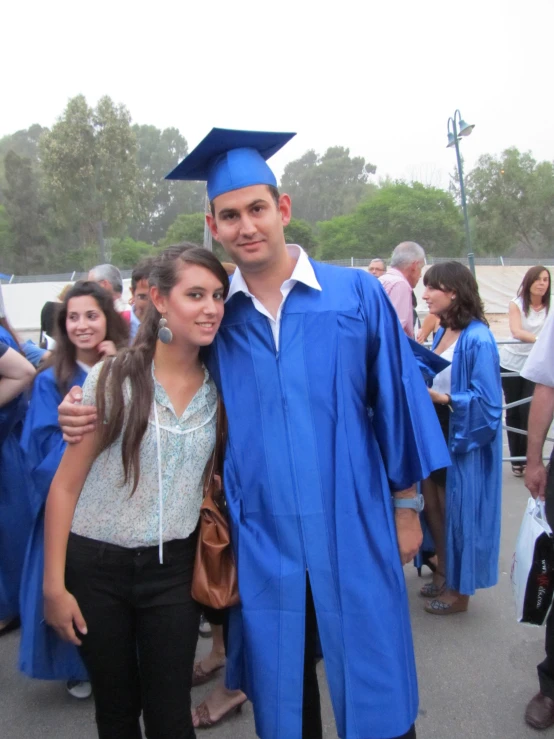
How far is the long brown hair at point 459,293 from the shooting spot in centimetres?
331

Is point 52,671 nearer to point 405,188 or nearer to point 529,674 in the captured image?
point 529,674

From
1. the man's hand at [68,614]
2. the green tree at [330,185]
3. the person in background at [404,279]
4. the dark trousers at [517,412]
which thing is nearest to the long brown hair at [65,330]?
the man's hand at [68,614]

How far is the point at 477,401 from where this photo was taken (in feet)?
10.2

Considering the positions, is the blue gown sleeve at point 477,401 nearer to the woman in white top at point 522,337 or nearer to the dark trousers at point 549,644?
the dark trousers at point 549,644

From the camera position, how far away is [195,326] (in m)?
1.85

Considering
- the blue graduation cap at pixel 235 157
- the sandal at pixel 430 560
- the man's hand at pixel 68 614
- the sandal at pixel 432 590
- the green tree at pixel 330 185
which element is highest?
the green tree at pixel 330 185

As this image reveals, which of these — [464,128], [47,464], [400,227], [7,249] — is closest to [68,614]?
[47,464]

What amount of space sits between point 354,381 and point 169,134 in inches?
3208

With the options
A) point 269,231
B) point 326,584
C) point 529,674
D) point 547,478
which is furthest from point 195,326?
point 529,674

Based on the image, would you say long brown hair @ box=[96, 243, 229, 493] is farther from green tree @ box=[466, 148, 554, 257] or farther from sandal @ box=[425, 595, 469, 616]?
green tree @ box=[466, 148, 554, 257]

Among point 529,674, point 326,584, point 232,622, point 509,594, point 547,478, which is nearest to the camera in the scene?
point 326,584

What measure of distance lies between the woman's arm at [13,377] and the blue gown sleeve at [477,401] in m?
2.04

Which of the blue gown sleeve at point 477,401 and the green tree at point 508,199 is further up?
the green tree at point 508,199

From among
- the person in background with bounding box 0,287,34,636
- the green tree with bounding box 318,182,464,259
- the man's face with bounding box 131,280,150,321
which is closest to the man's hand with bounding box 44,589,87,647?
the person in background with bounding box 0,287,34,636
